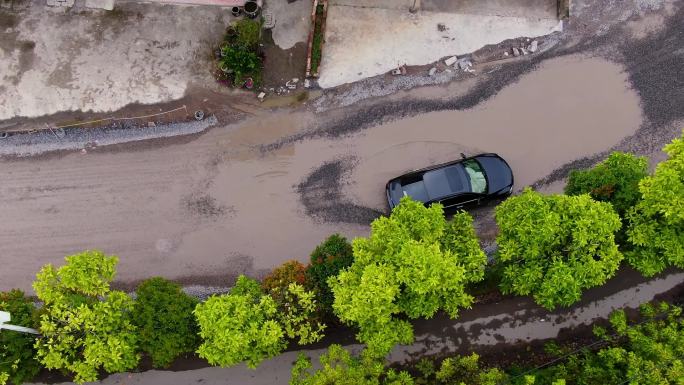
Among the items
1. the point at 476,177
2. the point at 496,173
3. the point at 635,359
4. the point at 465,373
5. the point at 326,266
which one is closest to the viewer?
the point at 635,359

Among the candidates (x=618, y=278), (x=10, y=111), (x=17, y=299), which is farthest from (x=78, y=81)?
(x=618, y=278)

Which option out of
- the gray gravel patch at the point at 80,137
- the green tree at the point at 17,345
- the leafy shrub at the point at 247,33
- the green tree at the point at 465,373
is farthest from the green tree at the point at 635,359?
the gray gravel patch at the point at 80,137

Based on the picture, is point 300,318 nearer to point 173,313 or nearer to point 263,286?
point 263,286

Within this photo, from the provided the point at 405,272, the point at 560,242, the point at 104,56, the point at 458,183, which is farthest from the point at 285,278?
the point at 104,56

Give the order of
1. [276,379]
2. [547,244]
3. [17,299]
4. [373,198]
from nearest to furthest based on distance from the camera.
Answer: [547,244] < [17,299] < [276,379] < [373,198]

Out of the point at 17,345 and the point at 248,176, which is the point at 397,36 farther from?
the point at 17,345
